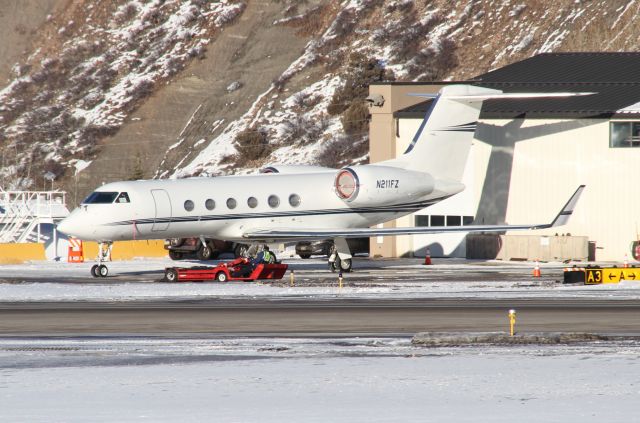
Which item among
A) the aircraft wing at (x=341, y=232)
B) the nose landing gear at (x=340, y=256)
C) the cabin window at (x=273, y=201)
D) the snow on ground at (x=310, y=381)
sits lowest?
the snow on ground at (x=310, y=381)

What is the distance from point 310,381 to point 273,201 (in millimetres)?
24852

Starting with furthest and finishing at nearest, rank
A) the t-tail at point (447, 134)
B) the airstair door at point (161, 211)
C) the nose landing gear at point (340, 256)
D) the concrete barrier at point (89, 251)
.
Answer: the concrete barrier at point (89, 251), the t-tail at point (447, 134), the nose landing gear at point (340, 256), the airstair door at point (161, 211)

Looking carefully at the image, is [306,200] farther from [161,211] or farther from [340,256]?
[161,211]

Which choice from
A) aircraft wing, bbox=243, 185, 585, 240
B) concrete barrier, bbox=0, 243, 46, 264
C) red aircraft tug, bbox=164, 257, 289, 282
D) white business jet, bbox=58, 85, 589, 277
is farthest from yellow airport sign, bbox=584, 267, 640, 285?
concrete barrier, bbox=0, 243, 46, 264

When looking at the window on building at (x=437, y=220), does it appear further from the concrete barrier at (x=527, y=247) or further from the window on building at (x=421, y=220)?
the concrete barrier at (x=527, y=247)

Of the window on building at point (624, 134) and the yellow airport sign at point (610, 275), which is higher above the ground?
the window on building at point (624, 134)

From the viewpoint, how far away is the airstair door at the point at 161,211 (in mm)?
39438

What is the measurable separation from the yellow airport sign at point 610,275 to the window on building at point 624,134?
14.1 m

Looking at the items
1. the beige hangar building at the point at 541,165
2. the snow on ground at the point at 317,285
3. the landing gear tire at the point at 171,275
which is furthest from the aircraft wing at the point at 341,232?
the beige hangar building at the point at 541,165

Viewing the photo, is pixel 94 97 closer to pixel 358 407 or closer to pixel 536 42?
pixel 536 42

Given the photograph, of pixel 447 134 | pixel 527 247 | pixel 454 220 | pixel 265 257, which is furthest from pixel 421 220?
pixel 265 257

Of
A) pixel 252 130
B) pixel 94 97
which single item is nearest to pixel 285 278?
pixel 252 130

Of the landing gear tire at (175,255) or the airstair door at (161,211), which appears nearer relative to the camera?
the airstair door at (161,211)

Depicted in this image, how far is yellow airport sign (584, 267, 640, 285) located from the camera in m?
35.1
